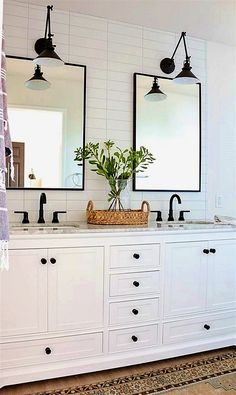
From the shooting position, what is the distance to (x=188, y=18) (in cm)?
278

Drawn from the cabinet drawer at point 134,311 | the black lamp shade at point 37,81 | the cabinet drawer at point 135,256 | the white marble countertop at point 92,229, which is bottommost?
the cabinet drawer at point 134,311

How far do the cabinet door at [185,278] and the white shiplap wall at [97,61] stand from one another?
583 mm

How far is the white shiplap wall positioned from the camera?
2.57m

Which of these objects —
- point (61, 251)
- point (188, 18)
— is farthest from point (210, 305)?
point (188, 18)

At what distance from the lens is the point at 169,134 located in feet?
9.96

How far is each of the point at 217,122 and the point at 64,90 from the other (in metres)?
1.41

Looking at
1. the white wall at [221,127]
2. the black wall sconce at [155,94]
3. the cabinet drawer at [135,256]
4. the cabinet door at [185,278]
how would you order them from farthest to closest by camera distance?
1. the white wall at [221,127]
2. the black wall sconce at [155,94]
3. the cabinet door at [185,278]
4. the cabinet drawer at [135,256]

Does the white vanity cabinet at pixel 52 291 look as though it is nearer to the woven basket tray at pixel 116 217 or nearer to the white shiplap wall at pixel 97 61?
the woven basket tray at pixel 116 217

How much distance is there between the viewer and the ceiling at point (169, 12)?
8.45 ft

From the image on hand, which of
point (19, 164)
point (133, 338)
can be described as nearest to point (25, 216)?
point (19, 164)

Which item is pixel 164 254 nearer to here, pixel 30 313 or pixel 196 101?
pixel 30 313

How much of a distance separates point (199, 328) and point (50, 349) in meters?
1.06

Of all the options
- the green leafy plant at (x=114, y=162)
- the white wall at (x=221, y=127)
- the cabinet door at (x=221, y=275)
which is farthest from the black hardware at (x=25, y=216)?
the white wall at (x=221, y=127)

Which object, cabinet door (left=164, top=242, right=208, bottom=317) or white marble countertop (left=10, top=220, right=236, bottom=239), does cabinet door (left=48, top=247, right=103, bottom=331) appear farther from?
cabinet door (left=164, top=242, right=208, bottom=317)
